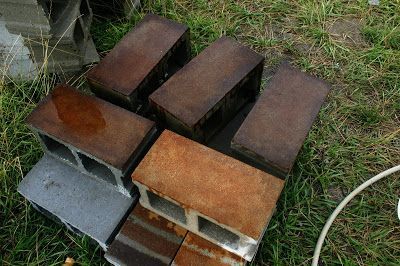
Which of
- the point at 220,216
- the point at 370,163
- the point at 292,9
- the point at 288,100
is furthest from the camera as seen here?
the point at 292,9

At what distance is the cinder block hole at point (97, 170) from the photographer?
7.42ft

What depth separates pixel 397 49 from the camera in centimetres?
334

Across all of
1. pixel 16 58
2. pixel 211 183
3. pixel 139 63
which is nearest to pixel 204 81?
pixel 139 63

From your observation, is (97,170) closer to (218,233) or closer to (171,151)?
(171,151)

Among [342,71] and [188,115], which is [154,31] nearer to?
[188,115]

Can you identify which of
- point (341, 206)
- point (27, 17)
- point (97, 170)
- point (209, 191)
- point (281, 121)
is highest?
point (27, 17)

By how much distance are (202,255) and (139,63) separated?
1106mm

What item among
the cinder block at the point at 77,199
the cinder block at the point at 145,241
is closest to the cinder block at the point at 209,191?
the cinder block at the point at 145,241

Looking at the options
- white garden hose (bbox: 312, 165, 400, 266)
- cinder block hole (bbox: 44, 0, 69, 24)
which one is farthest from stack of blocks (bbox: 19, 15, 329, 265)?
cinder block hole (bbox: 44, 0, 69, 24)

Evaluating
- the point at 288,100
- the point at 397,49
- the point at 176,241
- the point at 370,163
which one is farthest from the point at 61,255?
the point at 397,49

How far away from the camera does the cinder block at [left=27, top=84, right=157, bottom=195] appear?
208 cm

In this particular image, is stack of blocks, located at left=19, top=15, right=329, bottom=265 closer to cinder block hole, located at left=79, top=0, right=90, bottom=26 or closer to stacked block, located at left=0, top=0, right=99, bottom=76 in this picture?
stacked block, located at left=0, top=0, right=99, bottom=76

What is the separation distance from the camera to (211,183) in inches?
77.4

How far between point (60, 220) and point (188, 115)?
1.05 meters
